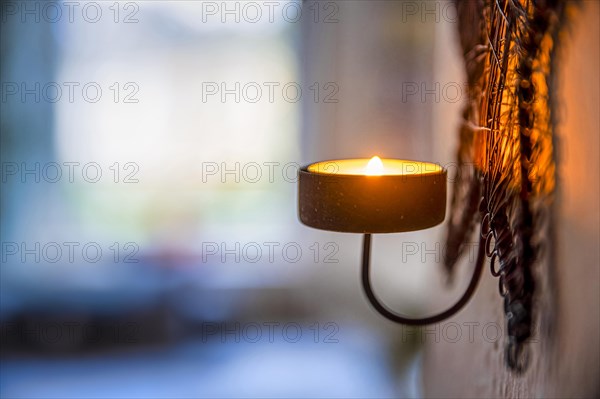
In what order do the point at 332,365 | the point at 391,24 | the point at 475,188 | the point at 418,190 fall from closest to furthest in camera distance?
the point at 418,190 < the point at 475,188 < the point at 391,24 < the point at 332,365

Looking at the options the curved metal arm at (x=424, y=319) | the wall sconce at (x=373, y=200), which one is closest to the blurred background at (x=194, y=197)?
the curved metal arm at (x=424, y=319)

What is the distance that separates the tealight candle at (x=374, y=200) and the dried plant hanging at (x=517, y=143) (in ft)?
0.22

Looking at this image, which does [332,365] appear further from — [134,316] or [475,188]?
[475,188]

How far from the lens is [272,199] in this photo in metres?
1.78

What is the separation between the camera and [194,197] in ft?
5.84

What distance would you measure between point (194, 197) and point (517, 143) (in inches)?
49.2

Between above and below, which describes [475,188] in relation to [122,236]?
above

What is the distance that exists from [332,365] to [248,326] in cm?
26

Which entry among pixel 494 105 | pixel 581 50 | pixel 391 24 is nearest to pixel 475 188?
pixel 494 105

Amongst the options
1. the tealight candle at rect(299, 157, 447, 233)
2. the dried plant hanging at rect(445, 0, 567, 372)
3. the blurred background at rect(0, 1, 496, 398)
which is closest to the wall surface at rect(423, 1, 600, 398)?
the dried plant hanging at rect(445, 0, 567, 372)

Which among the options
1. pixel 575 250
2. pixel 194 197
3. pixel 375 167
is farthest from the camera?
pixel 194 197

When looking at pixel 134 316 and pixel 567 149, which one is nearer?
pixel 567 149

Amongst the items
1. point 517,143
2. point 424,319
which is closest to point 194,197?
point 424,319

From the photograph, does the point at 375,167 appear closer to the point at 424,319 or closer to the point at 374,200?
the point at 374,200
